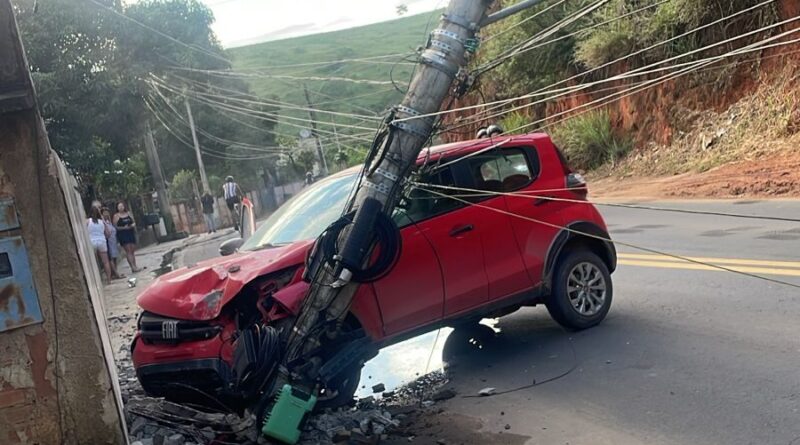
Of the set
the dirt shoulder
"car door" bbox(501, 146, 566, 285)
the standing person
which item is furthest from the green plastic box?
the standing person

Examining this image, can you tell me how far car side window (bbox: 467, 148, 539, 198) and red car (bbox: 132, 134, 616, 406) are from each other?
11 mm

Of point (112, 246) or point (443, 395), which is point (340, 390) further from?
point (112, 246)

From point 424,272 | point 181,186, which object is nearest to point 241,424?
point 424,272

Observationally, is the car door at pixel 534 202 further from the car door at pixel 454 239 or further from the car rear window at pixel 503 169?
the car door at pixel 454 239

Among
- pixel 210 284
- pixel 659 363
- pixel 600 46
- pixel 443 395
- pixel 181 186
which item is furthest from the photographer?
pixel 181 186

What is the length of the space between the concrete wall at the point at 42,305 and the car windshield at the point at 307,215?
241cm

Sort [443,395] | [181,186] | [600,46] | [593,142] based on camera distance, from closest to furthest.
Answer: [443,395] → [600,46] → [593,142] → [181,186]

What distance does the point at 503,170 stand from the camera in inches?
267

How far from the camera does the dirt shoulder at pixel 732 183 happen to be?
564 inches

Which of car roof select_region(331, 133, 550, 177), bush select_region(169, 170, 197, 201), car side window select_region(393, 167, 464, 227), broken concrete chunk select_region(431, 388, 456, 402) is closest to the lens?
broken concrete chunk select_region(431, 388, 456, 402)

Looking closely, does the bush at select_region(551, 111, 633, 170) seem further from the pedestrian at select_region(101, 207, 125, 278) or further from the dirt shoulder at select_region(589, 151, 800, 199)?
the pedestrian at select_region(101, 207, 125, 278)

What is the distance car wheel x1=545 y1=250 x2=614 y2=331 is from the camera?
6762 millimetres

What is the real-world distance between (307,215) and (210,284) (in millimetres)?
1350

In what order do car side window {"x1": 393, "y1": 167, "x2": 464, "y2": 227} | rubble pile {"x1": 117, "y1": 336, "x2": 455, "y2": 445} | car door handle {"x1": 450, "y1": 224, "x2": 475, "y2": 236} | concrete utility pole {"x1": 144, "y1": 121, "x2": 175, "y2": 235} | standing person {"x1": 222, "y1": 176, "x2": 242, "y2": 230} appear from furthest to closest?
concrete utility pole {"x1": 144, "y1": 121, "x2": 175, "y2": 235} → standing person {"x1": 222, "y1": 176, "x2": 242, "y2": 230} → car door handle {"x1": 450, "y1": 224, "x2": 475, "y2": 236} → car side window {"x1": 393, "y1": 167, "x2": 464, "y2": 227} → rubble pile {"x1": 117, "y1": 336, "x2": 455, "y2": 445}
